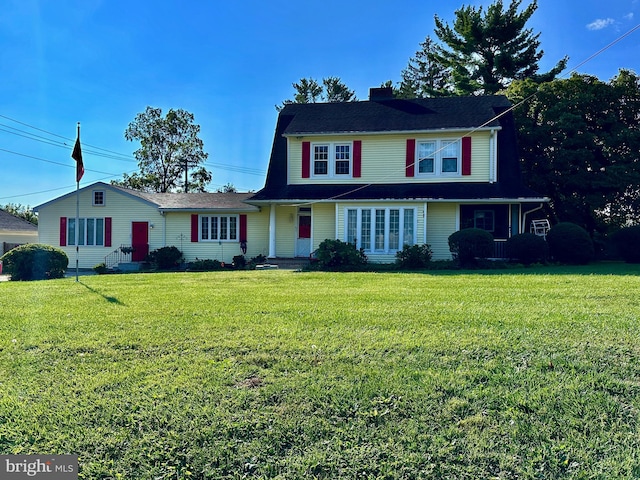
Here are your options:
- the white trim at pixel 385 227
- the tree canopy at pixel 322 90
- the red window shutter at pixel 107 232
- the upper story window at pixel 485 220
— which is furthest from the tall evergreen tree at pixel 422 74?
the red window shutter at pixel 107 232

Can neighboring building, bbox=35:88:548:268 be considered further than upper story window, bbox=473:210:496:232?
No

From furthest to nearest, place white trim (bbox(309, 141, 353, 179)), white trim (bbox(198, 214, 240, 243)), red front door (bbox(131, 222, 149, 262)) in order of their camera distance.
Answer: red front door (bbox(131, 222, 149, 262)) < white trim (bbox(198, 214, 240, 243)) < white trim (bbox(309, 141, 353, 179))

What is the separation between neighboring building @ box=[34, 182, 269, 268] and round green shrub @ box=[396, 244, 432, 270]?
712 cm

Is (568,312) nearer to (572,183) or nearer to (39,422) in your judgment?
(39,422)

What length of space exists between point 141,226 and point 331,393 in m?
19.4

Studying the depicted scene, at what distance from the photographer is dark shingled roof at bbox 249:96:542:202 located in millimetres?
17109

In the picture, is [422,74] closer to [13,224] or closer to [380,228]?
[380,228]

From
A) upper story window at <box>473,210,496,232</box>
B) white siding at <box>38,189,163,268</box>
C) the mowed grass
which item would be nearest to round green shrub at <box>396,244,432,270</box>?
upper story window at <box>473,210,496,232</box>

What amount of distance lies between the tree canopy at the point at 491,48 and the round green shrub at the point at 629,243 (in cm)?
1513

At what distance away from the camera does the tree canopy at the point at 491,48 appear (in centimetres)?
2759

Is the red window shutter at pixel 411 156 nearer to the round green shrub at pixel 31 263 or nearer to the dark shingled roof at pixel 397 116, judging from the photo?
the dark shingled roof at pixel 397 116

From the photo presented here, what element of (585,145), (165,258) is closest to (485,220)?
(585,145)

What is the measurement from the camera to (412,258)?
1515 cm

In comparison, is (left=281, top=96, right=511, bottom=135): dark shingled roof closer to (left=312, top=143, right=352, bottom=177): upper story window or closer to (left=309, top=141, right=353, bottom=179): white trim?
(left=309, top=141, right=353, bottom=179): white trim
